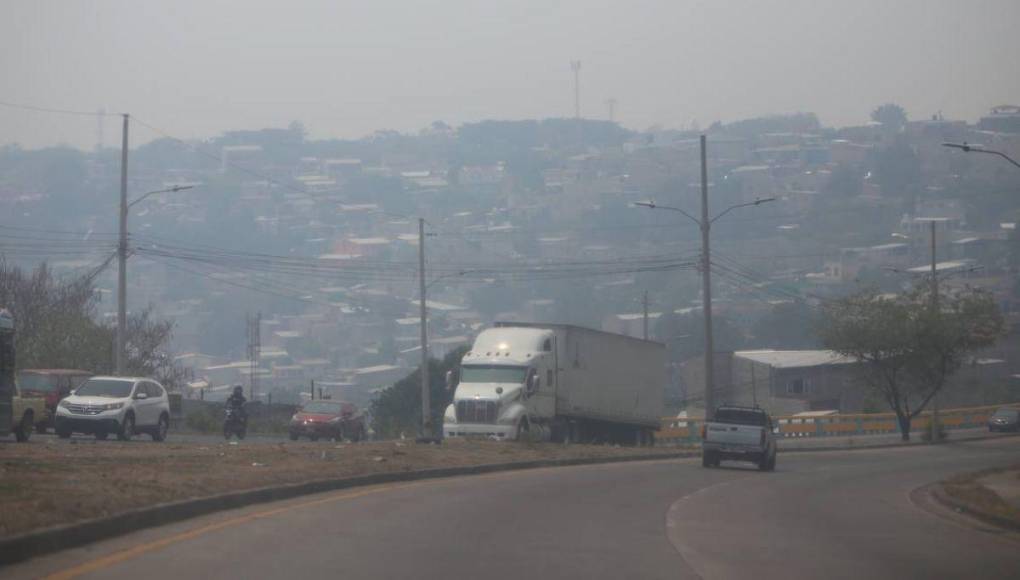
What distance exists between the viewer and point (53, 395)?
38.5 metres

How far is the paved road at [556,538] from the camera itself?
1274 cm

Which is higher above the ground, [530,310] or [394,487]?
[530,310]

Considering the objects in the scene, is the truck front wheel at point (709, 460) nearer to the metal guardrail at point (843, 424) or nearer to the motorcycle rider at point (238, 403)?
the motorcycle rider at point (238, 403)

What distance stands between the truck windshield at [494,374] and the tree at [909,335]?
28.8 m

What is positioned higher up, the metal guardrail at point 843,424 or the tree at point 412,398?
the tree at point 412,398

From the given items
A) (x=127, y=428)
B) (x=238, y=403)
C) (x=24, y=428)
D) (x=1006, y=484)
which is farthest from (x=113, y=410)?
(x=1006, y=484)

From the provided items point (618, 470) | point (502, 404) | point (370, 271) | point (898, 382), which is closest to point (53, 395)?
point (502, 404)

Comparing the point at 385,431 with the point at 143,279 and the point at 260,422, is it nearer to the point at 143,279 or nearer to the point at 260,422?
the point at 260,422

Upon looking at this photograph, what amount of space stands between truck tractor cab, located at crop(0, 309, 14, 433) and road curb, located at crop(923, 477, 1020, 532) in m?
18.7

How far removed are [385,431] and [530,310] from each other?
96.3m

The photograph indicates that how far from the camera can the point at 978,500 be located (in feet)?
77.3

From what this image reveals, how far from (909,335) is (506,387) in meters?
30.3

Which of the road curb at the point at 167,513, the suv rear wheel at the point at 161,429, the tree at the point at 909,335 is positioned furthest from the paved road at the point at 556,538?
the tree at the point at 909,335

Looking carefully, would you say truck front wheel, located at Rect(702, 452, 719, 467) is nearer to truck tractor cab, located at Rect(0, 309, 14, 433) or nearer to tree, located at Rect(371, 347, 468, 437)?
truck tractor cab, located at Rect(0, 309, 14, 433)
